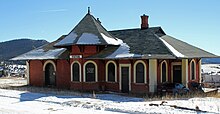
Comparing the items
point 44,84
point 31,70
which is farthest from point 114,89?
point 31,70

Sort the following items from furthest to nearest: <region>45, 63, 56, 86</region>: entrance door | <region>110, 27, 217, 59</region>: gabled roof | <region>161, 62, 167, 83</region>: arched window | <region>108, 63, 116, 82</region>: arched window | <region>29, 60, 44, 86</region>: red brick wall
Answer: <region>29, 60, 44, 86</region>: red brick wall
<region>45, 63, 56, 86</region>: entrance door
<region>108, 63, 116, 82</region>: arched window
<region>161, 62, 167, 83</region>: arched window
<region>110, 27, 217, 59</region>: gabled roof

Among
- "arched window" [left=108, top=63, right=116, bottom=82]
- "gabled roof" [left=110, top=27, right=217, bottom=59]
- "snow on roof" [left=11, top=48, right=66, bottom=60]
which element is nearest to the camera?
"gabled roof" [left=110, top=27, right=217, bottom=59]

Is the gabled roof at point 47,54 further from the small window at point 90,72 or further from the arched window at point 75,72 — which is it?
the small window at point 90,72

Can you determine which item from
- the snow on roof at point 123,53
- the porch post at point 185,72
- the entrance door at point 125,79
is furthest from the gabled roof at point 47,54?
the porch post at point 185,72

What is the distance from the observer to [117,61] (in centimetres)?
2220

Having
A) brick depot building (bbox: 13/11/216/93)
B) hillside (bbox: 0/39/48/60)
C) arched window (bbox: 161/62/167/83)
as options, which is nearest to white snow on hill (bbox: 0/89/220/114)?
brick depot building (bbox: 13/11/216/93)

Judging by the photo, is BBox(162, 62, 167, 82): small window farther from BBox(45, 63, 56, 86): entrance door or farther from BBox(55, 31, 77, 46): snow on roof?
BBox(45, 63, 56, 86): entrance door

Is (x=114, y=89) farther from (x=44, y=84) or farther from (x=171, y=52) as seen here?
(x=44, y=84)

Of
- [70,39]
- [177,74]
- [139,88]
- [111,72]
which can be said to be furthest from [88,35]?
[177,74]

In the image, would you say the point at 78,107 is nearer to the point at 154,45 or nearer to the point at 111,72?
the point at 111,72

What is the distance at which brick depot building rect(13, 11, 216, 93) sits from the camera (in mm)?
20922

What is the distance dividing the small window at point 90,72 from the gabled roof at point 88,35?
70.4 inches

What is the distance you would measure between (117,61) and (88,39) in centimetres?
277

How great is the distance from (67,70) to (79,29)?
3.44 m
